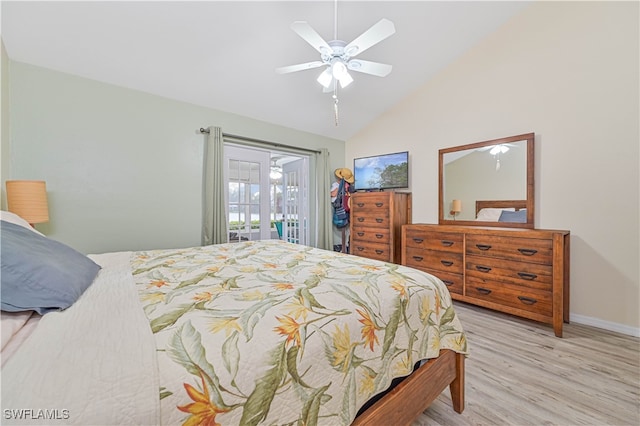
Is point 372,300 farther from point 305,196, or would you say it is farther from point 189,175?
point 305,196

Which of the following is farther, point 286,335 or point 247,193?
point 247,193

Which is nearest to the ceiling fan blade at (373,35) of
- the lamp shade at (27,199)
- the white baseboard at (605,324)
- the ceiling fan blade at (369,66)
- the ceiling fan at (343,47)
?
the ceiling fan at (343,47)

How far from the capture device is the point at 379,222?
365cm

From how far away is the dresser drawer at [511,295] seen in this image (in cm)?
224

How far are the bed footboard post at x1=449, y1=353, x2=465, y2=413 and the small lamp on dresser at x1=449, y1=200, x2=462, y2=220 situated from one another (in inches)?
87.6

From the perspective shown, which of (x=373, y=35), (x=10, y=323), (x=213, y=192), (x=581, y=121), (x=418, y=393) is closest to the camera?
(x=10, y=323)

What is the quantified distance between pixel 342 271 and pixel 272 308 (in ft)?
1.81

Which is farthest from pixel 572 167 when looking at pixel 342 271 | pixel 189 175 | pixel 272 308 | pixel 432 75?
pixel 189 175

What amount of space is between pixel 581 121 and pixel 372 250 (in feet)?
8.38

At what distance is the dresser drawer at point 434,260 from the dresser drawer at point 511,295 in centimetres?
18

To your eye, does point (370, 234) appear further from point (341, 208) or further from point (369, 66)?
point (369, 66)

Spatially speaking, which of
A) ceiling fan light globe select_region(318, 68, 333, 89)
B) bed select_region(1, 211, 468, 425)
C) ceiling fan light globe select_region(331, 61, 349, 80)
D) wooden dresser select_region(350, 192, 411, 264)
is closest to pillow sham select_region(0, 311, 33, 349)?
bed select_region(1, 211, 468, 425)

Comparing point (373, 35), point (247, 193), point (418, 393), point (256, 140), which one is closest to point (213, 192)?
point (247, 193)

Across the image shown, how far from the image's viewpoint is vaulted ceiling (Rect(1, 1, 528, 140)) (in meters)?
2.05
